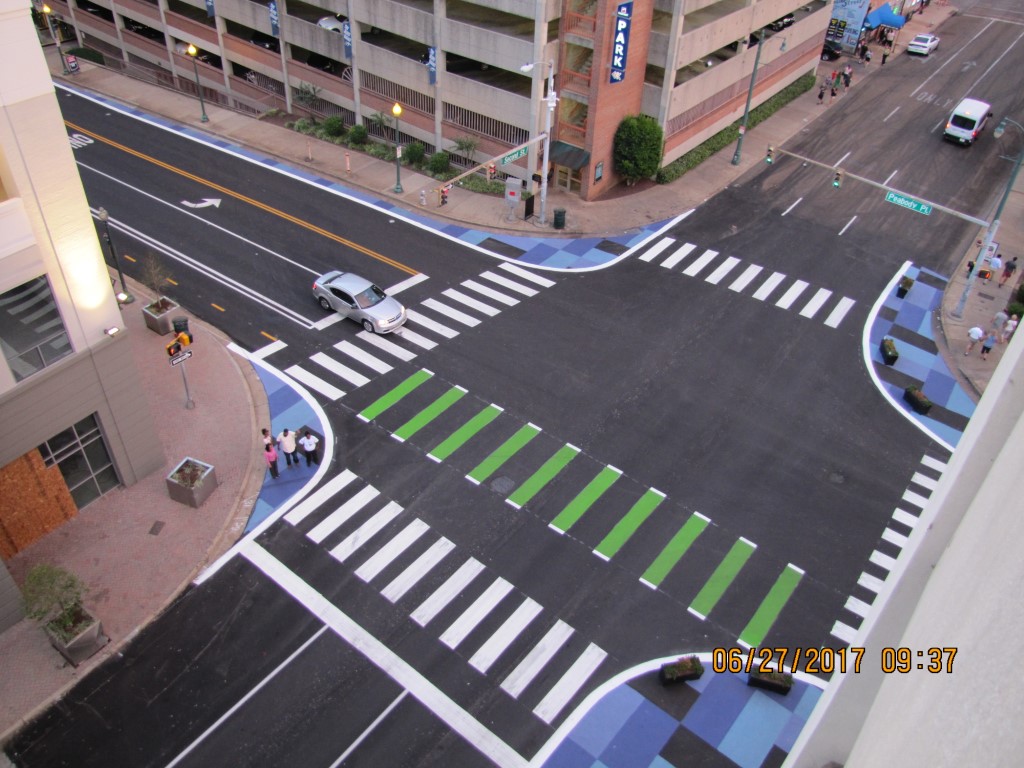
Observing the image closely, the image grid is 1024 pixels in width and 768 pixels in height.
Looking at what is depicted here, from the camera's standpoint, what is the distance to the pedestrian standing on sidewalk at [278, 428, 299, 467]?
23.4 metres

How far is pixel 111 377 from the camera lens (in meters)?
21.3

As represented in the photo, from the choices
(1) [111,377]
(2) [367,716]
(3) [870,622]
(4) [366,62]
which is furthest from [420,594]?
(4) [366,62]

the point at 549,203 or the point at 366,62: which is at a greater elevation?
the point at 366,62

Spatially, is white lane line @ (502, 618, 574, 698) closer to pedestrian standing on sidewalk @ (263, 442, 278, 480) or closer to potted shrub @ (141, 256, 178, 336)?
pedestrian standing on sidewalk @ (263, 442, 278, 480)

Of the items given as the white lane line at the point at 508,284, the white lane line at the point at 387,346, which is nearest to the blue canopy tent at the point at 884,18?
the white lane line at the point at 508,284

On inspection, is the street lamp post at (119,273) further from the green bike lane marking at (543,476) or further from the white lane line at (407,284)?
the green bike lane marking at (543,476)

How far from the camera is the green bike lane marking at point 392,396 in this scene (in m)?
26.3

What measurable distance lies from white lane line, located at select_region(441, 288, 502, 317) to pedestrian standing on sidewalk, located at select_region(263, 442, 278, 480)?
11.0m

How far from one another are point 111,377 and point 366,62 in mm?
28081

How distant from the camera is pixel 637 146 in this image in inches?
1553

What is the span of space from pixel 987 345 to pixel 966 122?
77.4 feet

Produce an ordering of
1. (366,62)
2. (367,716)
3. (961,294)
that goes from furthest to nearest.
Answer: (366,62) → (961,294) → (367,716)

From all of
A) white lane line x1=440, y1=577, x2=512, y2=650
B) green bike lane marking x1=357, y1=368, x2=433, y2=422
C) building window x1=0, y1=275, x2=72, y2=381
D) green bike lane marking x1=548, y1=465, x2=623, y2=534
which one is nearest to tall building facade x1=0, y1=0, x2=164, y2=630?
building window x1=0, y1=275, x2=72, y2=381

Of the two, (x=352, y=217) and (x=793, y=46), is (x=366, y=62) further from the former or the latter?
(x=793, y=46)
